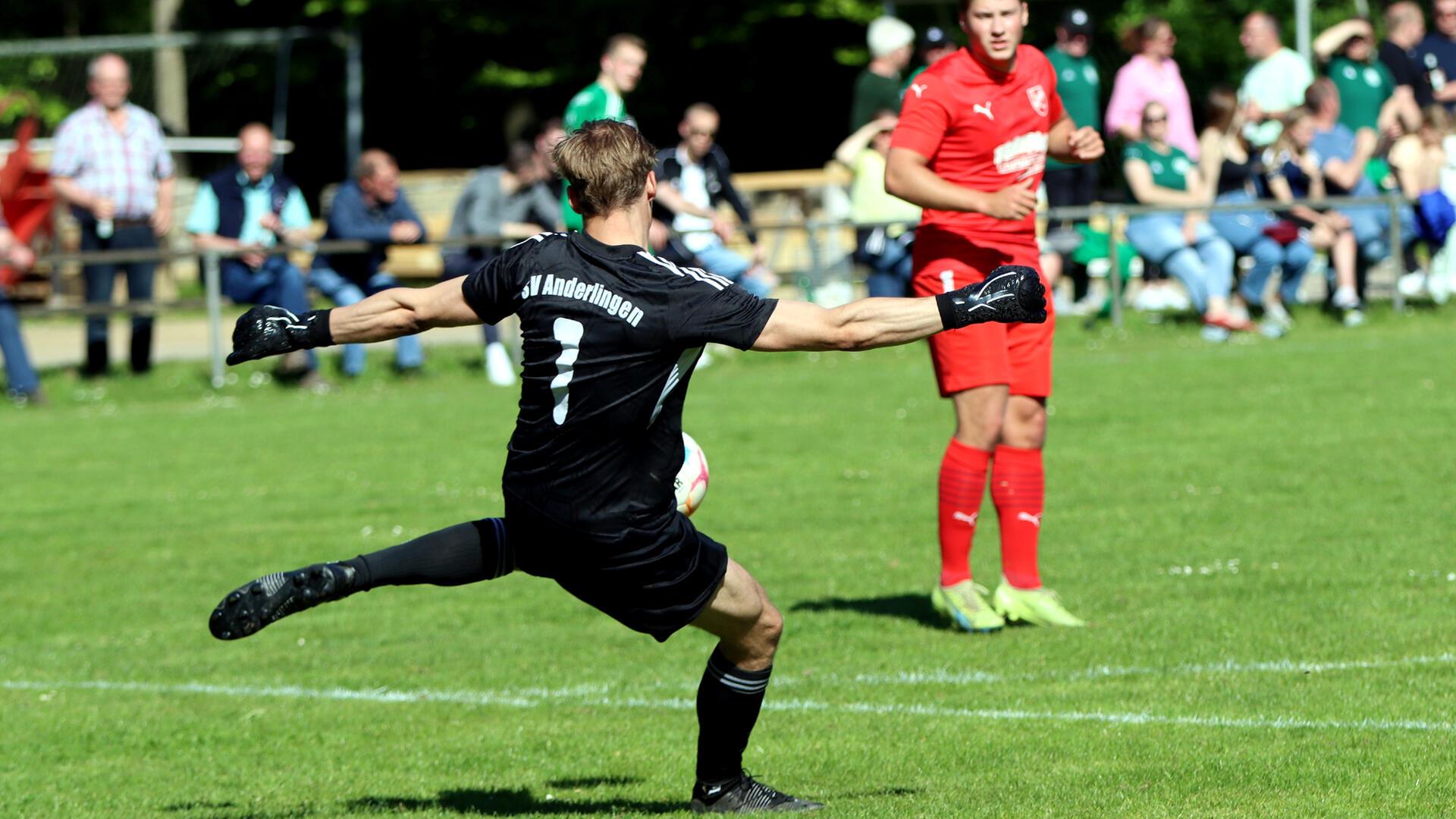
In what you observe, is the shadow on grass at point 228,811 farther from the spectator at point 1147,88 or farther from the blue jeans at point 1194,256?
the spectator at point 1147,88

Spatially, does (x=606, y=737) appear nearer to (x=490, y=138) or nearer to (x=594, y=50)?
(x=594, y=50)

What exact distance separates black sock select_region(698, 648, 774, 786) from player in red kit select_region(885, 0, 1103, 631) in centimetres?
251

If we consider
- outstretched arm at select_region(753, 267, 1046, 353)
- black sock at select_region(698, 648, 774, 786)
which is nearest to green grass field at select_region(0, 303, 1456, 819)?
black sock at select_region(698, 648, 774, 786)

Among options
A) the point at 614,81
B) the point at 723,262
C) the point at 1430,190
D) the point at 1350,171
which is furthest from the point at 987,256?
the point at 1430,190

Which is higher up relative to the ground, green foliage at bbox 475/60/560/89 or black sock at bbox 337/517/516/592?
black sock at bbox 337/517/516/592

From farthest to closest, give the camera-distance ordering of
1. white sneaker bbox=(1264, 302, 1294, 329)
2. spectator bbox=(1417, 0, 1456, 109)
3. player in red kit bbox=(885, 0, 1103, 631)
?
1. spectator bbox=(1417, 0, 1456, 109)
2. white sneaker bbox=(1264, 302, 1294, 329)
3. player in red kit bbox=(885, 0, 1103, 631)

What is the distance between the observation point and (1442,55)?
64.9ft

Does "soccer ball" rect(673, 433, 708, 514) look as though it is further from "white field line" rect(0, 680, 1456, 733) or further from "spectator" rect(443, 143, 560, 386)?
"spectator" rect(443, 143, 560, 386)

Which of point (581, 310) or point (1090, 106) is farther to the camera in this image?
point (1090, 106)

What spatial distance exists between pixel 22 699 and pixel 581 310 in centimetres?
376

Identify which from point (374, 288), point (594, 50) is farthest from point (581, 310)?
point (594, 50)

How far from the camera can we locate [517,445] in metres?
5.43

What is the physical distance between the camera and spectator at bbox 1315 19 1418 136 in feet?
61.5

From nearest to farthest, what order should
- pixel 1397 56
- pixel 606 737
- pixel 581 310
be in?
1. pixel 581 310
2. pixel 606 737
3. pixel 1397 56
